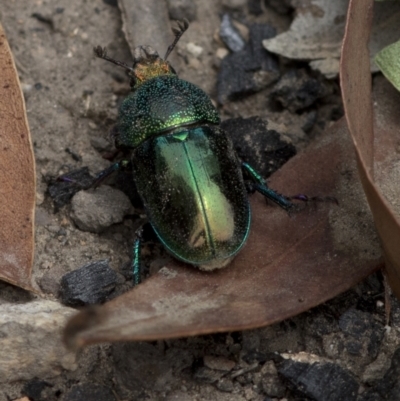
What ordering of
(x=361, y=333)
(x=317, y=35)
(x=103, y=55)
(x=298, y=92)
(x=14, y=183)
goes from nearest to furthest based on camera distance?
(x=361, y=333), (x=14, y=183), (x=103, y=55), (x=298, y=92), (x=317, y=35)

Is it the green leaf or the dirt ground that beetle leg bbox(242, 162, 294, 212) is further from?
the green leaf

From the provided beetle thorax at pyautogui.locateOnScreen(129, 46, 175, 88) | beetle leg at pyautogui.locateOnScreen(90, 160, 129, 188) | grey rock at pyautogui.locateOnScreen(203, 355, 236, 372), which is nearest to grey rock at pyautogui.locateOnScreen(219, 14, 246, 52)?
beetle thorax at pyautogui.locateOnScreen(129, 46, 175, 88)

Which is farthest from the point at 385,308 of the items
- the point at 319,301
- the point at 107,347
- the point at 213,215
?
the point at 107,347

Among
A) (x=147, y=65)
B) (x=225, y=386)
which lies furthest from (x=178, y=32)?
(x=225, y=386)

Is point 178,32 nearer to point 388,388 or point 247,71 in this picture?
point 247,71

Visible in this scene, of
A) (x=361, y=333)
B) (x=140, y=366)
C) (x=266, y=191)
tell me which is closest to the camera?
(x=140, y=366)

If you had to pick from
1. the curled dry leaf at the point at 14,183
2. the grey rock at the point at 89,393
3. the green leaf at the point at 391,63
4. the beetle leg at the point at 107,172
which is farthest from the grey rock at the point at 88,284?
the green leaf at the point at 391,63
